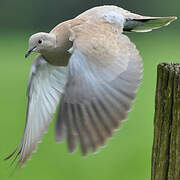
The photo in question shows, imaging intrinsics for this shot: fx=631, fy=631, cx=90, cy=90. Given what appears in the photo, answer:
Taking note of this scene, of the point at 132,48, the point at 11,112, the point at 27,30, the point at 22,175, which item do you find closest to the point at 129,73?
the point at 132,48

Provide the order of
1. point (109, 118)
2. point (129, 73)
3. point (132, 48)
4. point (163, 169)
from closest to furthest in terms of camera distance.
Result: 1. point (163, 169)
2. point (109, 118)
3. point (129, 73)
4. point (132, 48)

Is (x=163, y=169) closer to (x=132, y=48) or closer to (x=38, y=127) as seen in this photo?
(x=132, y=48)

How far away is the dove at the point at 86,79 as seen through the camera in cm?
437

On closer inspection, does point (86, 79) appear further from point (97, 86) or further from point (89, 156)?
point (89, 156)

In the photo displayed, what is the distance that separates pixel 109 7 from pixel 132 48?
3.03ft

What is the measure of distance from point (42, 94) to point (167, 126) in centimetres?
257

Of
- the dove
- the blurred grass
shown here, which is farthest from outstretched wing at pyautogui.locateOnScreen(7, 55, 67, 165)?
the blurred grass

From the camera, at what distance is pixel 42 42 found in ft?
19.0

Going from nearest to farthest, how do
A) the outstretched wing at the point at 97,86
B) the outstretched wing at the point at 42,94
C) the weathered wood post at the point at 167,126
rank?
the weathered wood post at the point at 167,126 < the outstretched wing at the point at 97,86 < the outstretched wing at the point at 42,94

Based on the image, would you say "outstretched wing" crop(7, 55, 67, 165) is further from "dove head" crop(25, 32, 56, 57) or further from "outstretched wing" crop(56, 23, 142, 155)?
"outstretched wing" crop(56, 23, 142, 155)

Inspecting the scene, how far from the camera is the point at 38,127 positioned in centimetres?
570

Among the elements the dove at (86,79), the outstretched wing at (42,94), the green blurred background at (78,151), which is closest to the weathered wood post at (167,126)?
the dove at (86,79)

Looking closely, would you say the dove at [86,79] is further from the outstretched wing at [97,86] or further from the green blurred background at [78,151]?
the green blurred background at [78,151]

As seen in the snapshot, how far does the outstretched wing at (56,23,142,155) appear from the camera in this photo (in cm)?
431
